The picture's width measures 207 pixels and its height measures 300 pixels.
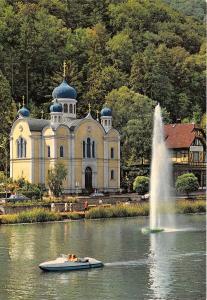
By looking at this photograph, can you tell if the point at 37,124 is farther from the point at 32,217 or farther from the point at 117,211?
the point at 32,217

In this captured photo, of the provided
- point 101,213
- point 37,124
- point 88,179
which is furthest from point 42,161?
point 101,213

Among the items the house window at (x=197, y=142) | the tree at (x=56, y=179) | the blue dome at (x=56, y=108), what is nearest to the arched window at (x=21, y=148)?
the blue dome at (x=56, y=108)

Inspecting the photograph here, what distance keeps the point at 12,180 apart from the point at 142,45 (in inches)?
2274

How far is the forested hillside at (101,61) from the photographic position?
104 metres

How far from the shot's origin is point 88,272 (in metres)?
33.5

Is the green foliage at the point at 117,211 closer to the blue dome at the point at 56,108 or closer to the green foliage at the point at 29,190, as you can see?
the green foliage at the point at 29,190

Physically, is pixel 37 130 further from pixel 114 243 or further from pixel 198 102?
pixel 198 102

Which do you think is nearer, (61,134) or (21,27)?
(61,134)

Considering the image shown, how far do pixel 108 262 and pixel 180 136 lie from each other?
5703 centimetres

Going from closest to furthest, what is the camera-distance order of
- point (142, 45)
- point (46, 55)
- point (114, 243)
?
1. point (114, 243)
2. point (46, 55)
3. point (142, 45)

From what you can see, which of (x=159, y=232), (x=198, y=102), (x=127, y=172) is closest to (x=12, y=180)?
(x=127, y=172)

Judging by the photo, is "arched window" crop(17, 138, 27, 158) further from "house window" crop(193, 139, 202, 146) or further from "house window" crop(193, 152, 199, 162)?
"house window" crop(193, 139, 202, 146)

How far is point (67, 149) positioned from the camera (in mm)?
77188

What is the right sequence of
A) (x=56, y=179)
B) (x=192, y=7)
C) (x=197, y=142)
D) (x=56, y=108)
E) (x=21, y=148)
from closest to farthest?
(x=56, y=179) → (x=56, y=108) → (x=21, y=148) → (x=197, y=142) → (x=192, y=7)
